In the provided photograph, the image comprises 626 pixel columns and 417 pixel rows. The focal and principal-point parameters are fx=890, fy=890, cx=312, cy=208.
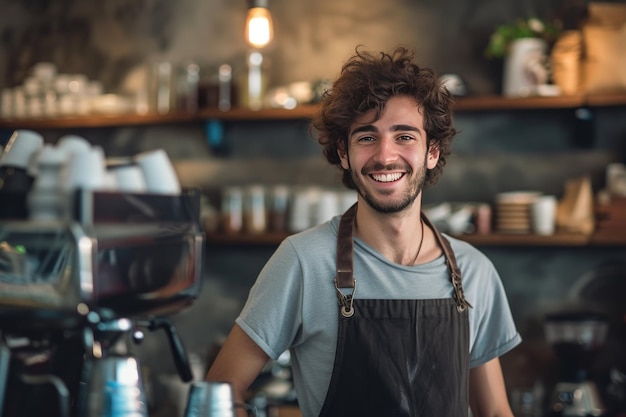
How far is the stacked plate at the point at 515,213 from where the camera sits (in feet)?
12.2

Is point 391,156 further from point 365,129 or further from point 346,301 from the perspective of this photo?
point 346,301

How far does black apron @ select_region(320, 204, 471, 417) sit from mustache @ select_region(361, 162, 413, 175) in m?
0.18

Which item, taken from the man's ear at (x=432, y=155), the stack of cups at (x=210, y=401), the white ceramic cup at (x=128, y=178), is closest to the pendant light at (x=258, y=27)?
the man's ear at (x=432, y=155)

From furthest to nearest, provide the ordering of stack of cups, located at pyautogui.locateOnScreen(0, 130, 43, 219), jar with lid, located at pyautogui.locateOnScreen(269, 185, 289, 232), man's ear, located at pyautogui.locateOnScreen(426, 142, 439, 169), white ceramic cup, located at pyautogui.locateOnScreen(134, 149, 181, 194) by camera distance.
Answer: jar with lid, located at pyautogui.locateOnScreen(269, 185, 289, 232) → man's ear, located at pyautogui.locateOnScreen(426, 142, 439, 169) → white ceramic cup, located at pyautogui.locateOnScreen(134, 149, 181, 194) → stack of cups, located at pyautogui.locateOnScreen(0, 130, 43, 219)

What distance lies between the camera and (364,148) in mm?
2074

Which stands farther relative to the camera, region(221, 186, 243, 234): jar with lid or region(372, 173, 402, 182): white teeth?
region(221, 186, 243, 234): jar with lid

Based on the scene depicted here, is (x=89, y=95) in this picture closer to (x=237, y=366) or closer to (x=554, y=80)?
(x=554, y=80)

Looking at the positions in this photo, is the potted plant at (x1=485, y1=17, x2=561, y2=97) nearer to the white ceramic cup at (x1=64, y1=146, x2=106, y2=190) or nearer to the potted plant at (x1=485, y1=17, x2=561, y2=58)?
the potted plant at (x1=485, y1=17, x2=561, y2=58)

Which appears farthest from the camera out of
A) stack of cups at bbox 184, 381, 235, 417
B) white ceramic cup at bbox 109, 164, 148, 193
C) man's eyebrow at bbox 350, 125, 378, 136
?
man's eyebrow at bbox 350, 125, 378, 136

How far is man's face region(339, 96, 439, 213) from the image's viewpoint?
203 centimetres

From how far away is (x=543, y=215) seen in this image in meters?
3.67

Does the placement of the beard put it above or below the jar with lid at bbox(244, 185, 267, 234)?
above

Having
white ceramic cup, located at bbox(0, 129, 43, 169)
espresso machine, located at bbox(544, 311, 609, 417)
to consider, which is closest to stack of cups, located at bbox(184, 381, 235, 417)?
white ceramic cup, located at bbox(0, 129, 43, 169)

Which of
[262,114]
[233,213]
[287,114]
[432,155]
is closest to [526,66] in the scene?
[287,114]
